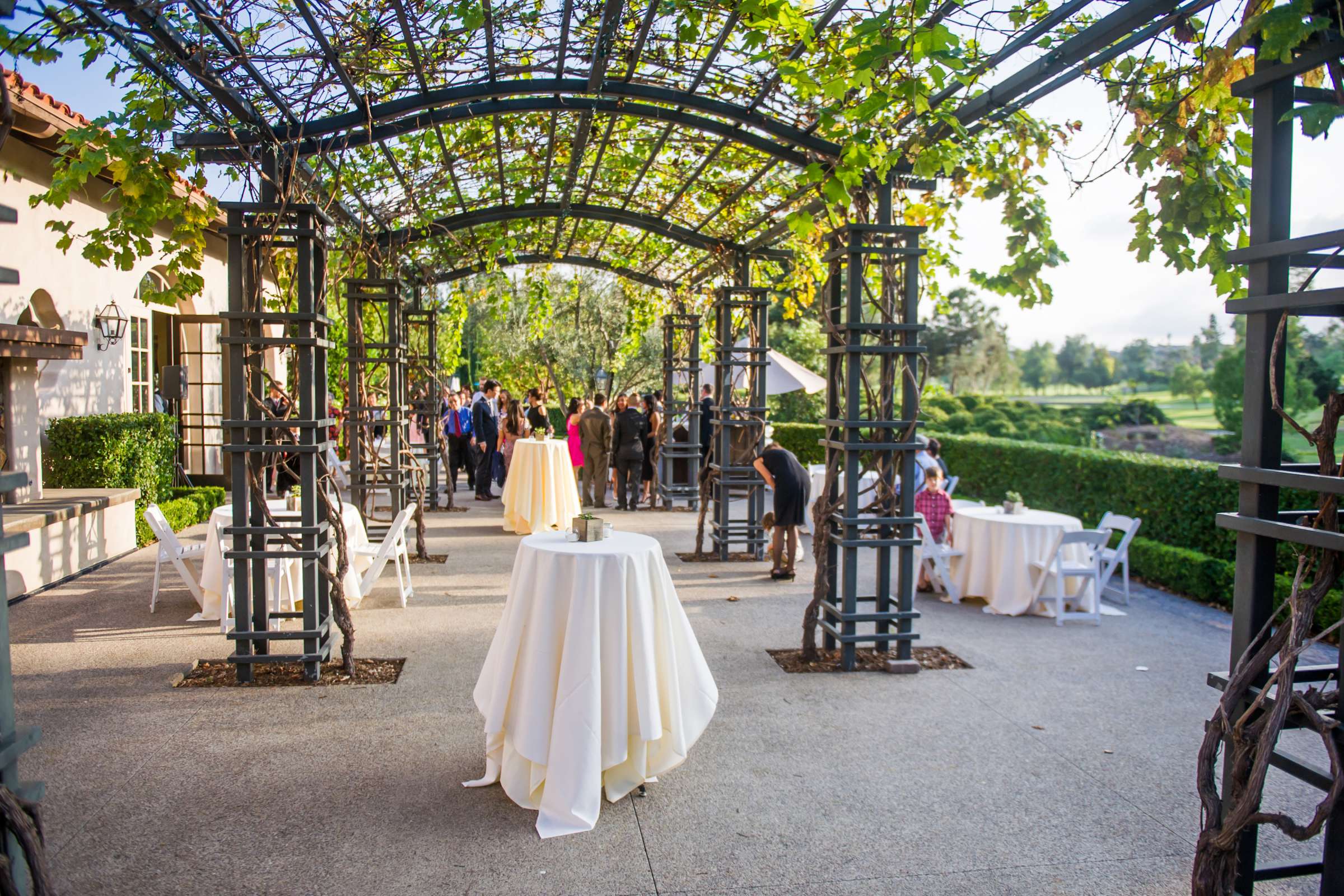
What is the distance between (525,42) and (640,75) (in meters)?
0.81

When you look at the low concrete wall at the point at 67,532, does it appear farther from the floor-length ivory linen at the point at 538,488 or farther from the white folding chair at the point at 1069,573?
the white folding chair at the point at 1069,573

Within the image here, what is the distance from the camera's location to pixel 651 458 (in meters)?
13.3

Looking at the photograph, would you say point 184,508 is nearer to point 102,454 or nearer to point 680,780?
point 102,454

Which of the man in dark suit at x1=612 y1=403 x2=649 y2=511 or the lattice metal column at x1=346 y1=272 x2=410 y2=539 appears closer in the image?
the lattice metal column at x1=346 y1=272 x2=410 y2=539

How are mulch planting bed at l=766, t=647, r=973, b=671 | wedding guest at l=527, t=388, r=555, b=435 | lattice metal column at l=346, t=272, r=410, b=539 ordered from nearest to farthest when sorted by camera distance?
mulch planting bed at l=766, t=647, r=973, b=671
lattice metal column at l=346, t=272, r=410, b=539
wedding guest at l=527, t=388, r=555, b=435

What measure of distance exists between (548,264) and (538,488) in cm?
384

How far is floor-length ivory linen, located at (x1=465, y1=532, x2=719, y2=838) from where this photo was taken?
3451 millimetres

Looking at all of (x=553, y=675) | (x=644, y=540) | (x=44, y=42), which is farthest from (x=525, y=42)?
(x=553, y=675)

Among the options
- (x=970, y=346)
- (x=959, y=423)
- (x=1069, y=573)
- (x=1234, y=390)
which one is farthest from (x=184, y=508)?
(x=970, y=346)

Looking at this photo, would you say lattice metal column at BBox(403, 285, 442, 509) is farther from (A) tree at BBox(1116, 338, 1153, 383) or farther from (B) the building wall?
(A) tree at BBox(1116, 338, 1153, 383)

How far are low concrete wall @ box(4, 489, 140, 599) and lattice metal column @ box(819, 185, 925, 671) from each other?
5.71 metres

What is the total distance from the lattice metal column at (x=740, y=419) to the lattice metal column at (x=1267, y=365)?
21.7 feet

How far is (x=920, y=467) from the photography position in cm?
839

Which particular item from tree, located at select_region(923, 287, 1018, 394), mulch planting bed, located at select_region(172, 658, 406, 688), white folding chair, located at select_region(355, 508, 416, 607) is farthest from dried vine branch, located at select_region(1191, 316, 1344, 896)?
tree, located at select_region(923, 287, 1018, 394)
